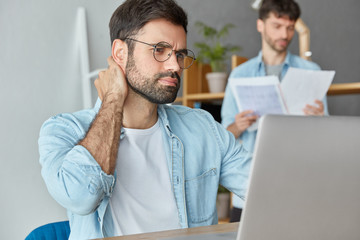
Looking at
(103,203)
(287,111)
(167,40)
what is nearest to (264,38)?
(287,111)

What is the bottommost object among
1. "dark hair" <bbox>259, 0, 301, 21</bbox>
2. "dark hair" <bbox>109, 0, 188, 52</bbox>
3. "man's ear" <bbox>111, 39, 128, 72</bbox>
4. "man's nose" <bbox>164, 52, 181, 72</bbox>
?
"man's nose" <bbox>164, 52, 181, 72</bbox>

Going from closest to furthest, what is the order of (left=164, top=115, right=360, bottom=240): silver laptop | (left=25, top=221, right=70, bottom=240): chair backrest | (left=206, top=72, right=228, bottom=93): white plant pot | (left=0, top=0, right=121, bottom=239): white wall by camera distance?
1. (left=164, top=115, right=360, bottom=240): silver laptop
2. (left=25, top=221, right=70, bottom=240): chair backrest
3. (left=0, top=0, right=121, bottom=239): white wall
4. (left=206, top=72, right=228, bottom=93): white plant pot

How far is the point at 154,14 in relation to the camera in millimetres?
1324

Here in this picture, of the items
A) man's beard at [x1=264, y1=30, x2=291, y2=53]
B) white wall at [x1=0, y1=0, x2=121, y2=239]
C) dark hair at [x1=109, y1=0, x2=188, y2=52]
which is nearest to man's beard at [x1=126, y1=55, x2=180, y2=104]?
dark hair at [x1=109, y1=0, x2=188, y2=52]

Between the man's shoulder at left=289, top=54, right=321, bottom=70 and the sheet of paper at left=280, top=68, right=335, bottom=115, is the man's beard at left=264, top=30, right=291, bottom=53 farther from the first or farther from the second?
the sheet of paper at left=280, top=68, right=335, bottom=115

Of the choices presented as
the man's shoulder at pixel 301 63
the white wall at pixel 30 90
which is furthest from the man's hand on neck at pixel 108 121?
the man's shoulder at pixel 301 63

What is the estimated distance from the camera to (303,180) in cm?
65

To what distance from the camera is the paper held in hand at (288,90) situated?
2.22m

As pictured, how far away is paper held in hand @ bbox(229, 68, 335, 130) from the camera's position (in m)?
2.22

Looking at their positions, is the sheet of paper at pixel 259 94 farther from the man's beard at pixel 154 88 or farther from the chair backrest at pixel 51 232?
the chair backrest at pixel 51 232

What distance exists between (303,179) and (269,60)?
1945 millimetres

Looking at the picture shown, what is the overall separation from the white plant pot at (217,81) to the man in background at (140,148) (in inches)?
69.4

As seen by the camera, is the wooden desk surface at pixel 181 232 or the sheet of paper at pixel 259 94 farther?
the sheet of paper at pixel 259 94

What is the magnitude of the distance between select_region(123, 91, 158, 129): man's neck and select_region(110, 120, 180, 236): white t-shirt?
0.03 m
